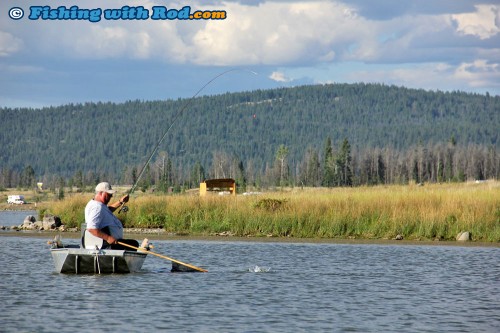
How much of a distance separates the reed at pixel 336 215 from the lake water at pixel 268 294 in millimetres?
4063

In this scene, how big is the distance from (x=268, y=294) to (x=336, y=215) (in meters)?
16.0

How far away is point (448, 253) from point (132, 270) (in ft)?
36.6

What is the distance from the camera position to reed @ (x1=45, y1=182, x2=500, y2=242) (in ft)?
115

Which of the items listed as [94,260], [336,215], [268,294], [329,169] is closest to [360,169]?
[329,169]

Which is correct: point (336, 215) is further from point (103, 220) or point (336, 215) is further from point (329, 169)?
point (329, 169)

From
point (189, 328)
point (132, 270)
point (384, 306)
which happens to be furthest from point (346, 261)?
point (189, 328)

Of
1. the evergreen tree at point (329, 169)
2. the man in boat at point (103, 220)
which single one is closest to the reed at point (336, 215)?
the man in boat at point (103, 220)

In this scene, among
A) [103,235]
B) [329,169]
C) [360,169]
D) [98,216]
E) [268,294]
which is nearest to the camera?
[268,294]

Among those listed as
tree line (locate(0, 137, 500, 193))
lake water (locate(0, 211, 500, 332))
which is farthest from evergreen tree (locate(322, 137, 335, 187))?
lake water (locate(0, 211, 500, 332))

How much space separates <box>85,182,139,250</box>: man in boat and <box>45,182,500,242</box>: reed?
14401 millimetres

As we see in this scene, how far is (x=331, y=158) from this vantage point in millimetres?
155875

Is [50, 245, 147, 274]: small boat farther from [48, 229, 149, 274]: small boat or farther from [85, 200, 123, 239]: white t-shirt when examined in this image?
[85, 200, 123, 239]: white t-shirt

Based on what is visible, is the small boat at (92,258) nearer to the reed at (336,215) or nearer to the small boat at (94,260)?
the small boat at (94,260)

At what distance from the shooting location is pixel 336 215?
36438 millimetres
